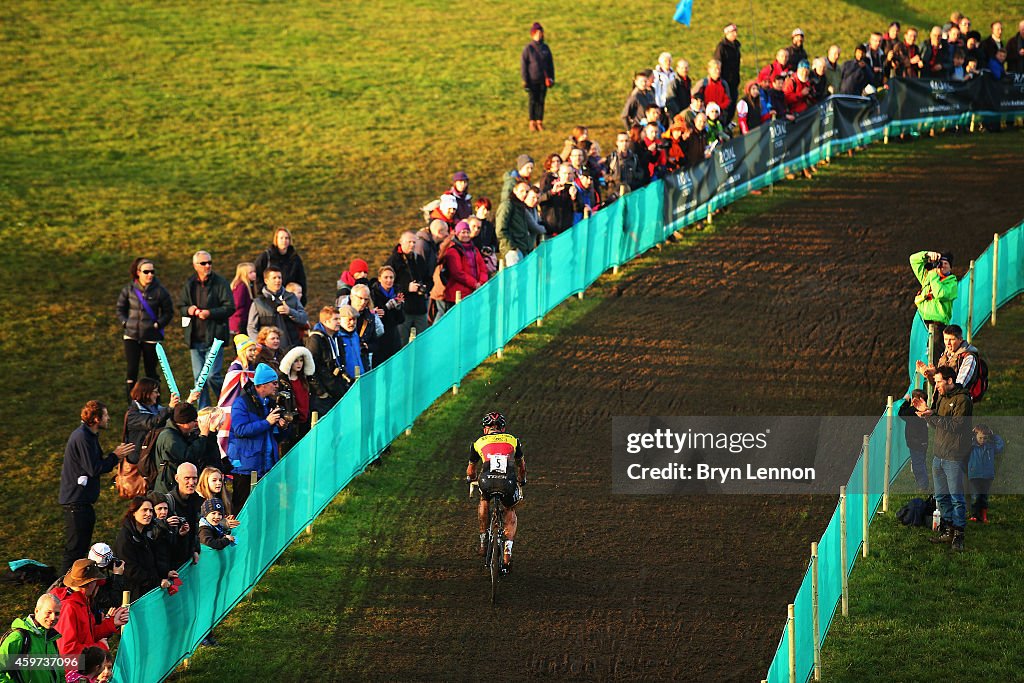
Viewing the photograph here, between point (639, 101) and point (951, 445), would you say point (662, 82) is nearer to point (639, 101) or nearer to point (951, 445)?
point (639, 101)

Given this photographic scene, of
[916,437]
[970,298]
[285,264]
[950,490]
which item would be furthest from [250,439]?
[970,298]

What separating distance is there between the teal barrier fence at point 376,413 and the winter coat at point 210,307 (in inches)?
102

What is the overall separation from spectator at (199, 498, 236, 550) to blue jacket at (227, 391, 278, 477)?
1696 mm

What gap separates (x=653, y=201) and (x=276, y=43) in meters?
17.1

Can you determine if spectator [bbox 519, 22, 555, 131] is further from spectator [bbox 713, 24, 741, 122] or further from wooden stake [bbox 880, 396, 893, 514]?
wooden stake [bbox 880, 396, 893, 514]

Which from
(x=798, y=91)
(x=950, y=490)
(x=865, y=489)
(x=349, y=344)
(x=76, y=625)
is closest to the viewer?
(x=76, y=625)

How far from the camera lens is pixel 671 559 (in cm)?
1501

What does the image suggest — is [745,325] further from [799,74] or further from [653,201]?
[799,74]

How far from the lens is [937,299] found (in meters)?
18.4

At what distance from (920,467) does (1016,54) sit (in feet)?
61.5

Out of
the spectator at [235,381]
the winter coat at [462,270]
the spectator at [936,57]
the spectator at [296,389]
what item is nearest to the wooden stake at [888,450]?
the winter coat at [462,270]

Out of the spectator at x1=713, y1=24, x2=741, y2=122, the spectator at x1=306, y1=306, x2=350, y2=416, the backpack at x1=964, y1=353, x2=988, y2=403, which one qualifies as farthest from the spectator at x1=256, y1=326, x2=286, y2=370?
the spectator at x1=713, y1=24, x2=741, y2=122

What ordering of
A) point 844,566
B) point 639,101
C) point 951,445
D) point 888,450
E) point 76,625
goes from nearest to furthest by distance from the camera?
point 76,625 → point 844,566 → point 951,445 → point 888,450 → point 639,101

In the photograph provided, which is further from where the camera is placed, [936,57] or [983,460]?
[936,57]
